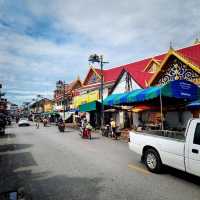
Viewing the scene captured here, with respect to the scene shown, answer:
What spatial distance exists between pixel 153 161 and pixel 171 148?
1.10 metres

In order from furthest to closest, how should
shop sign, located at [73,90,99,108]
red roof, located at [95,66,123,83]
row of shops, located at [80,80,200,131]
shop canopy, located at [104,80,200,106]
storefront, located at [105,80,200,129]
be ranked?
red roof, located at [95,66,123,83]
shop sign, located at [73,90,99,108]
row of shops, located at [80,80,200,131]
storefront, located at [105,80,200,129]
shop canopy, located at [104,80,200,106]

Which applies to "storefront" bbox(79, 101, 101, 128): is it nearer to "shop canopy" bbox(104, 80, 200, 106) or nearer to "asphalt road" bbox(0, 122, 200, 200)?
"shop canopy" bbox(104, 80, 200, 106)

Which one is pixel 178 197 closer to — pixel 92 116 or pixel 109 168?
pixel 109 168

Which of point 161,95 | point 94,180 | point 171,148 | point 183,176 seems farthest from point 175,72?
point 94,180

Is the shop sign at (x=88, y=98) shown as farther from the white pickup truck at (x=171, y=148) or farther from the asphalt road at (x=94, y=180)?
the white pickup truck at (x=171, y=148)

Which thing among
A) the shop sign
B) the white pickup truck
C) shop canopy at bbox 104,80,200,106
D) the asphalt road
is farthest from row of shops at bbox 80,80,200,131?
the asphalt road

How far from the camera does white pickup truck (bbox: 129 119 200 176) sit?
20.0 ft

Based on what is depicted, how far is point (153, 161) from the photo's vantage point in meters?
7.69

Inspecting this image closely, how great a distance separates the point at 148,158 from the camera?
792cm

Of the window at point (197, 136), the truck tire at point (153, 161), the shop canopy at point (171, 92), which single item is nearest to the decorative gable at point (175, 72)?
the shop canopy at point (171, 92)

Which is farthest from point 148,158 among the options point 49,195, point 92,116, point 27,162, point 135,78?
point 92,116

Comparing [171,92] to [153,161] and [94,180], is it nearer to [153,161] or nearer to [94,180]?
[153,161]

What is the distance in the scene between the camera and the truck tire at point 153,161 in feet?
24.4

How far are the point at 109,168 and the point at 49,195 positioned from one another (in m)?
3.12
